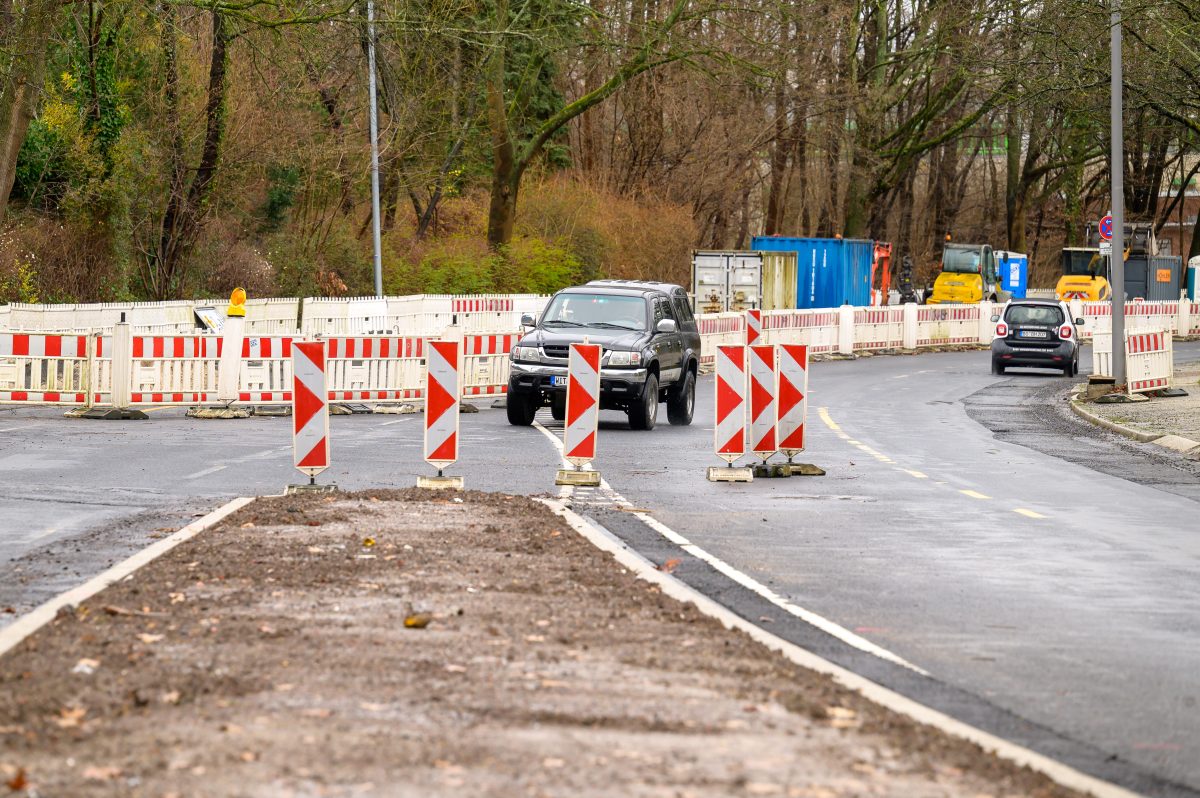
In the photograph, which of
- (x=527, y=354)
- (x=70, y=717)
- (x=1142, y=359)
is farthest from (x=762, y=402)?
(x=1142, y=359)

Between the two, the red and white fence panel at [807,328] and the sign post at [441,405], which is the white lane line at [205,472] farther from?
the red and white fence panel at [807,328]

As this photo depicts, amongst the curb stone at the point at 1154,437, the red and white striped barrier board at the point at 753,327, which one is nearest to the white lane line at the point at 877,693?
the red and white striped barrier board at the point at 753,327

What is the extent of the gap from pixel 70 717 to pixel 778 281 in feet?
160

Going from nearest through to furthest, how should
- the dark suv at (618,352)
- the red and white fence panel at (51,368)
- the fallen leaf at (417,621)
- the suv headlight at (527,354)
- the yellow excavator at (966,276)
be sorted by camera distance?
the fallen leaf at (417,621) < the dark suv at (618,352) < the suv headlight at (527,354) < the red and white fence panel at (51,368) < the yellow excavator at (966,276)

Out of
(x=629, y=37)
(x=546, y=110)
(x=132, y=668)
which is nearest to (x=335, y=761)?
(x=132, y=668)

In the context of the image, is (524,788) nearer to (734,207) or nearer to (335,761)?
(335,761)

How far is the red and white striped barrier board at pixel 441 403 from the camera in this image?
1491 cm

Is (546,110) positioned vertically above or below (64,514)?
above

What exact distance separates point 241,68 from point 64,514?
3256 cm

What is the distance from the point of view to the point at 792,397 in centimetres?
1731

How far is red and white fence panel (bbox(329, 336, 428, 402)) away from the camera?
90.3 ft

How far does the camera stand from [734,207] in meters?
70.6

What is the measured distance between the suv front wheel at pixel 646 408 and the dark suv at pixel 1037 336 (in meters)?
18.2

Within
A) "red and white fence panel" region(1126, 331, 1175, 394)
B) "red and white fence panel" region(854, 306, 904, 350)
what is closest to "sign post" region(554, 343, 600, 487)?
"red and white fence panel" region(1126, 331, 1175, 394)
